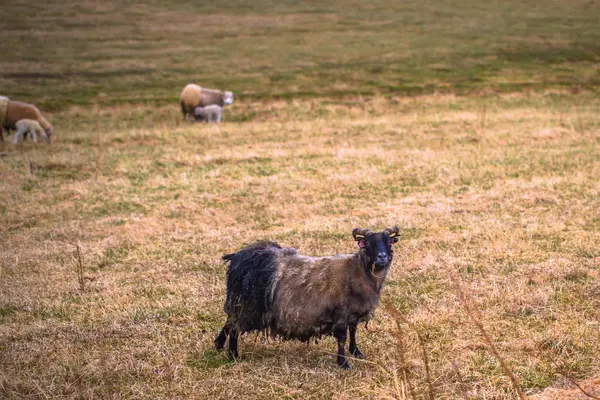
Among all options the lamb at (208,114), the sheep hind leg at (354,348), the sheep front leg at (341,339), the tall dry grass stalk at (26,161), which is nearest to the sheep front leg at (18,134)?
the tall dry grass stalk at (26,161)

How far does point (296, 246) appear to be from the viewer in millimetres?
12094

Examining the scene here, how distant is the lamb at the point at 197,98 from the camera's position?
33.4 meters

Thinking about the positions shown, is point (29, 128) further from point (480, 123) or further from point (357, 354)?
point (357, 354)

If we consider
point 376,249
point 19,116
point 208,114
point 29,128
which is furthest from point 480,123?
point 376,249

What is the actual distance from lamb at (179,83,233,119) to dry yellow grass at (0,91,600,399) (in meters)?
7.03

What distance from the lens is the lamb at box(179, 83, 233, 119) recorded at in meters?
33.4

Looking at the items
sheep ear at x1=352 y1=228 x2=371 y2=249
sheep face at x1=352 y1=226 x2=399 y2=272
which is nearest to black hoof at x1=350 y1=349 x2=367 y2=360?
sheep face at x1=352 y1=226 x2=399 y2=272

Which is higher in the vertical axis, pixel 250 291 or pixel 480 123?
pixel 250 291

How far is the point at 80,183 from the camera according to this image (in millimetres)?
18125

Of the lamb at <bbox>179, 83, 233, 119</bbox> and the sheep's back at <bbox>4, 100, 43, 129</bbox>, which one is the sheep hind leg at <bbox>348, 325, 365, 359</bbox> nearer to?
the sheep's back at <bbox>4, 100, 43, 129</bbox>

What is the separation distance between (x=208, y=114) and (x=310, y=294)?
24697 millimetres

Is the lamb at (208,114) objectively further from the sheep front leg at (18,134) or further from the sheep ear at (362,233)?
the sheep ear at (362,233)

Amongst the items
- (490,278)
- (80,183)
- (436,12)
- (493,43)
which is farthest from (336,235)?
(436,12)

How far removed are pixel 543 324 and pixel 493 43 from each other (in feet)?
177
